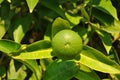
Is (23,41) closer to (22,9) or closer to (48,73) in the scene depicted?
(22,9)

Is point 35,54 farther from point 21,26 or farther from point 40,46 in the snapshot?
point 21,26

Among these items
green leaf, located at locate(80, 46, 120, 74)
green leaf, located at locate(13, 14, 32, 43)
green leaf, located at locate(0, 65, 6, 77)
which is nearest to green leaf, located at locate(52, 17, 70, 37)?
green leaf, located at locate(80, 46, 120, 74)

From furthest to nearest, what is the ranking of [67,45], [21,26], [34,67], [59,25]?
1. [21,26]
2. [34,67]
3. [59,25]
4. [67,45]

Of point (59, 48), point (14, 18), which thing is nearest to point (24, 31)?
point (14, 18)

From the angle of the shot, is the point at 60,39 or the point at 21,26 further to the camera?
the point at 21,26

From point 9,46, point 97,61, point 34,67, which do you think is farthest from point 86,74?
point 9,46

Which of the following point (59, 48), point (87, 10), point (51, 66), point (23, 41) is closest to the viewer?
point (59, 48)
